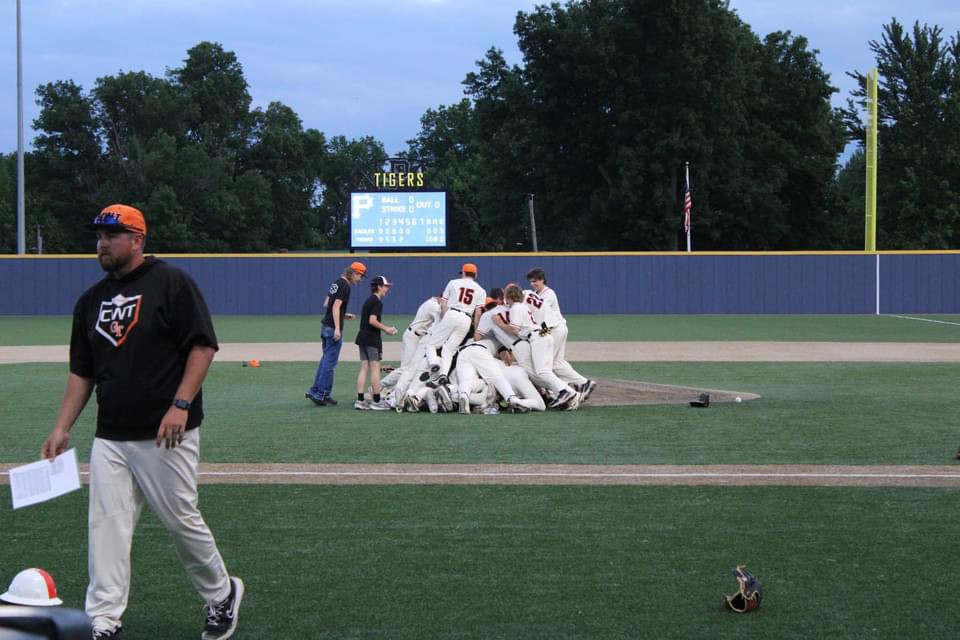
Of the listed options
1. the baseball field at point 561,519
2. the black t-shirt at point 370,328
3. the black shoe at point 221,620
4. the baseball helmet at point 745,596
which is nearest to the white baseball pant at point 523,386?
the baseball field at point 561,519

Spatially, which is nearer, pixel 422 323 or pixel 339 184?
pixel 422 323

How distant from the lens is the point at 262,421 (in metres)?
13.4

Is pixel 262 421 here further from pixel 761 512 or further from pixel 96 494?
pixel 96 494

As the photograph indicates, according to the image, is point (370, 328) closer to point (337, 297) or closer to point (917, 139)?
point (337, 297)

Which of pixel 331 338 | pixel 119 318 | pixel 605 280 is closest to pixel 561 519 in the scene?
pixel 119 318

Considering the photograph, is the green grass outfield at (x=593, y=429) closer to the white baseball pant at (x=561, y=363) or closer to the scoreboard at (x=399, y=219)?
the white baseball pant at (x=561, y=363)

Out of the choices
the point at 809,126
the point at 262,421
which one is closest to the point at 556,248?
the point at 809,126

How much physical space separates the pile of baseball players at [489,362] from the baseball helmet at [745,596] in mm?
8240

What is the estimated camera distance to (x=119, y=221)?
5.09 m

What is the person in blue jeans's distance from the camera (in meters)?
15.0

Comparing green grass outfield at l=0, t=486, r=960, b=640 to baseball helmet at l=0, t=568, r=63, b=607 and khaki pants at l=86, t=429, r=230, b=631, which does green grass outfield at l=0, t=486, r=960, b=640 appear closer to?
khaki pants at l=86, t=429, r=230, b=631

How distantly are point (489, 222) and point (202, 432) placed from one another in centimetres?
5514

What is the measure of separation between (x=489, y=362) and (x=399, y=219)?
82.9ft

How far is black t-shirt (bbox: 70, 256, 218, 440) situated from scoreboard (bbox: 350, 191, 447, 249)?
3357 centimetres
